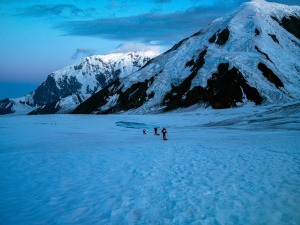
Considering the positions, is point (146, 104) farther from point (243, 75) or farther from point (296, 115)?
point (296, 115)

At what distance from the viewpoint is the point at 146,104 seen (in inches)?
4272

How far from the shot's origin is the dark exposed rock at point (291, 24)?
436 ft

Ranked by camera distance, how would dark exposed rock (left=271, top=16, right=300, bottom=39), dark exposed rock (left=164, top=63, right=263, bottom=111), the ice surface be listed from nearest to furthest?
the ice surface → dark exposed rock (left=164, top=63, right=263, bottom=111) → dark exposed rock (left=271, top=16, right=300, bottom=39)

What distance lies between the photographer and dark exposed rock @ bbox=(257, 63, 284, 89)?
9351 centimetres

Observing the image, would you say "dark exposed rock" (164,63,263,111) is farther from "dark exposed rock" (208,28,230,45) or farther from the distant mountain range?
"dark exposed rock" (208,28,230,45)

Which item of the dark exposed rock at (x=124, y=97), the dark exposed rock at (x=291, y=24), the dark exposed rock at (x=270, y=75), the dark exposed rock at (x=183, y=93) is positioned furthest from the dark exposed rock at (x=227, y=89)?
the dark exposed rock at (x=291, y=24)

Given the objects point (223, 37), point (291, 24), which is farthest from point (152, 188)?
point (291, 24)

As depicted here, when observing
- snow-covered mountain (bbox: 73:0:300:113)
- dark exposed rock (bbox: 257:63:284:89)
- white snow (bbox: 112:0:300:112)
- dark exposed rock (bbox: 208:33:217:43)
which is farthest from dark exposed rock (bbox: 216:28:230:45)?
dark exposed rock (bbox: 257:63:284:89)

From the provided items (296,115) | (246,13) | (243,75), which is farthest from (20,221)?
(246,13)

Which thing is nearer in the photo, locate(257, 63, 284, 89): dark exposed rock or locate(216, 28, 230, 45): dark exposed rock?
locate(257, 63, 284, 89): dark exposed rock

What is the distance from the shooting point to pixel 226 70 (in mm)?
100500

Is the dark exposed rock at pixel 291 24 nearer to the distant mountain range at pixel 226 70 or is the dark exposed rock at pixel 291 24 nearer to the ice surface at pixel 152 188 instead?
the distant mountain range at pixel 226 70

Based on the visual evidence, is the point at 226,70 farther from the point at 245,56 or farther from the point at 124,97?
the point at 124,97

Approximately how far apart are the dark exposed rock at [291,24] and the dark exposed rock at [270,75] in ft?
155
